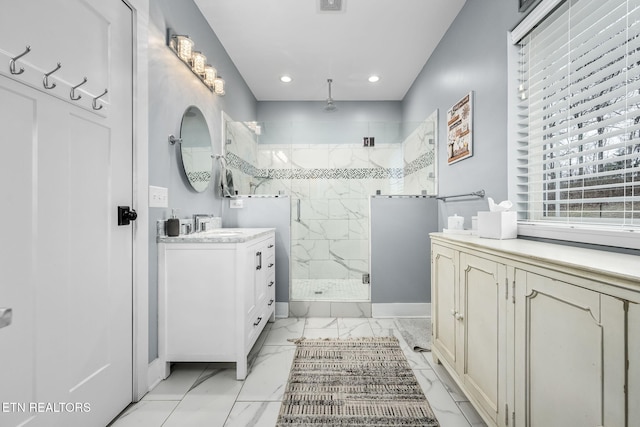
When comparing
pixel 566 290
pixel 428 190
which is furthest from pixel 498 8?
pixel 566 290

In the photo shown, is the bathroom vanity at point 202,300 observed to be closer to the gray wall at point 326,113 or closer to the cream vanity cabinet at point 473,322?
the cream vanity cabinet at point 473,322

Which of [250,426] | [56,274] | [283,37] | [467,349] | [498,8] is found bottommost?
[250,426]

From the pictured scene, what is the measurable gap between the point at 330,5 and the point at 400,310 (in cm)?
269

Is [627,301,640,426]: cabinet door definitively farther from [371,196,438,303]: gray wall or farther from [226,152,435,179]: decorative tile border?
[226,152,435,179]: decorative tile border

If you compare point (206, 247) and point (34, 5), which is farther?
point (206, 247)

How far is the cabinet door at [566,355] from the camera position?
2.25 ft

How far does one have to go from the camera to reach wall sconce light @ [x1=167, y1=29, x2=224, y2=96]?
190 centimetres

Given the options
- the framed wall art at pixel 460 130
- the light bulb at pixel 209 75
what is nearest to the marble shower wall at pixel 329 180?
the framed wall art at pixel 460 130

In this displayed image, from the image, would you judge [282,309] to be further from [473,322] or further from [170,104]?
[170,104]

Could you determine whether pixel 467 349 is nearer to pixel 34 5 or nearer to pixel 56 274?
pixel 56 274

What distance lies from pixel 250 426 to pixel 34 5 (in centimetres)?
187

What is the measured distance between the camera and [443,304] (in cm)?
171

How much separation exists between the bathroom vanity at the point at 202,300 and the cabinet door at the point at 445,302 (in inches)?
46.1

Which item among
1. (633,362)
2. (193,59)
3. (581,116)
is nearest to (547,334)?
(633,362)
